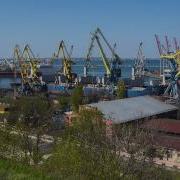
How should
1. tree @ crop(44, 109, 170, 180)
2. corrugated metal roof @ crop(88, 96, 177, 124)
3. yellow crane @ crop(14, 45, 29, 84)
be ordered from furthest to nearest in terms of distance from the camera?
yellow crane @ crop(14, 45, 29, 84) < corrugated metal roof @ crop(88, 96, 177, 124) < tree @ crop(44, 109, 170, 180)

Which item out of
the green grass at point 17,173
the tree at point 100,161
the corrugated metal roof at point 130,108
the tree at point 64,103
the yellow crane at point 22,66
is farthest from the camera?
the yellow crane at point 22,66

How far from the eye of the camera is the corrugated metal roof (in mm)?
16378

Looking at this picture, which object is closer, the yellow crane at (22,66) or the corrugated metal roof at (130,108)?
the corrugated metal roof at (130,108)

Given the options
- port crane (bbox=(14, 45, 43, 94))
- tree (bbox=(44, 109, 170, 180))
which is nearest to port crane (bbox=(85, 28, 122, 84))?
port crane (bbox=(14, 45, 43, 94))

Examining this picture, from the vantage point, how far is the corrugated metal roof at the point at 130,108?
645 inches

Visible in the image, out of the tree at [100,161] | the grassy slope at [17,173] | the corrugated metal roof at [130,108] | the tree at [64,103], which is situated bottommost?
the tree at [64,103]

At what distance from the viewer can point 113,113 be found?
1641cm

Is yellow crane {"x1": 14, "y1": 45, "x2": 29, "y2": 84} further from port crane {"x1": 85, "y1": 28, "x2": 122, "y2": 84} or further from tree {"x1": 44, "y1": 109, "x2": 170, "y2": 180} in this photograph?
tree {"x1": 44, "y1": 109, "x2": 170, "y2": 180}

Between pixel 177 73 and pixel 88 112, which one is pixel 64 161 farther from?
pixel 177 73

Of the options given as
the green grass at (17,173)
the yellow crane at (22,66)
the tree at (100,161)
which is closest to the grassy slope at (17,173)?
the green grass at (17,173)

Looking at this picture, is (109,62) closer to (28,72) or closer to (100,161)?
(28,72)

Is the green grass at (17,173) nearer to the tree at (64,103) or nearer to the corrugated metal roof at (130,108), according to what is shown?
the corrugated metal roof at (130,108)

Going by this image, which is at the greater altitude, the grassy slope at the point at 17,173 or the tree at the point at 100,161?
the grassy slope at the point at 17,173

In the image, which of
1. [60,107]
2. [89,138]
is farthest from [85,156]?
[60,107]
